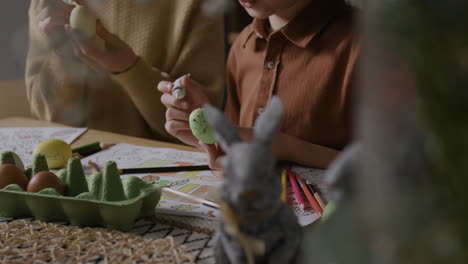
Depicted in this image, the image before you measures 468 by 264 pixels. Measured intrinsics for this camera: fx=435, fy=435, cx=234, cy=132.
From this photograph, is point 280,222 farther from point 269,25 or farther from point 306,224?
point 269,25

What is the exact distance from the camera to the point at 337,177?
23 cm

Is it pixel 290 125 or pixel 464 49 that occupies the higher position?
pixel 464 49

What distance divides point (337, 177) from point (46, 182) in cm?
45

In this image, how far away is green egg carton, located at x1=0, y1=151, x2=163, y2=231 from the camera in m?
0.51

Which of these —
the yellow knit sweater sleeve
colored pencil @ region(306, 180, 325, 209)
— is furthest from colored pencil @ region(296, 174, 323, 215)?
the yellow knit sweater sleeve

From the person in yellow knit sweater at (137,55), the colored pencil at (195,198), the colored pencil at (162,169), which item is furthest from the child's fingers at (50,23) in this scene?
the colored pencil at (195,198)

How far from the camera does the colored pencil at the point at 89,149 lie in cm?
85

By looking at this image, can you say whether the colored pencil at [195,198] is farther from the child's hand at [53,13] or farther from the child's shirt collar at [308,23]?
the child's hand at [53,13]

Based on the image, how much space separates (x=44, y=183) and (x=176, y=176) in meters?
0.21

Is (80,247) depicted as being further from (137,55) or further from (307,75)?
(137,55)

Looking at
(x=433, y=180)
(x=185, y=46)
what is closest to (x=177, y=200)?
(x=433, y=180)

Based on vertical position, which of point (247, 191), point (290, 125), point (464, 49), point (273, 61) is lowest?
point (290, 125)

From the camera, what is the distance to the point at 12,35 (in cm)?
158

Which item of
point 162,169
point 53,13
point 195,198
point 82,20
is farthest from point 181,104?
point 53,13
